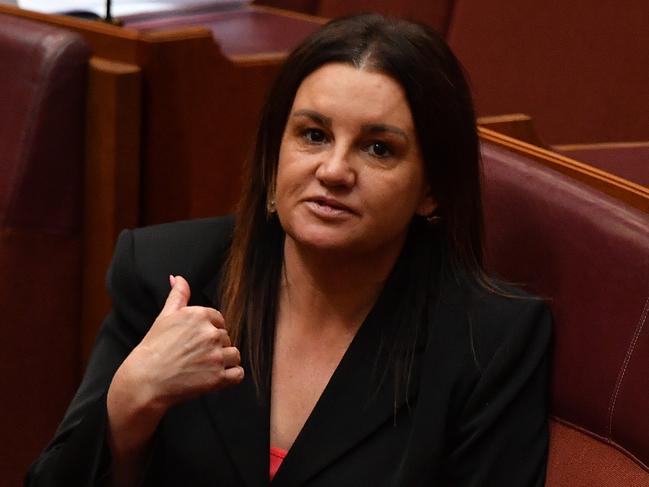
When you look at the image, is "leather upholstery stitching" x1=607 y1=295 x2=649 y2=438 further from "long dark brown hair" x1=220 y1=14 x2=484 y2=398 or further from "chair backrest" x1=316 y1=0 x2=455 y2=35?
"chair backrest" x1=316 y1=0 x2=455 y2=35

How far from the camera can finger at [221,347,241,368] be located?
2.45 feet

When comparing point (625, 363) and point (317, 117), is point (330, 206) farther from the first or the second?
point (625, 363)

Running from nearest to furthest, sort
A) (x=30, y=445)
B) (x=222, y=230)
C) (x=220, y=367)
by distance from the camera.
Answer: (x=220, y=367) < (x=222, y=230) < (x=30, y=445)

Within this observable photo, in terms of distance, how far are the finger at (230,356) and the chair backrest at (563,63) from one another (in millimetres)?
739

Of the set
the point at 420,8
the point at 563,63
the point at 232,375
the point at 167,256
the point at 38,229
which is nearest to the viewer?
the point at 232,375

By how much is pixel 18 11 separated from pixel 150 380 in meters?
0.54

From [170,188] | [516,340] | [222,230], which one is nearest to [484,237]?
[516,340]

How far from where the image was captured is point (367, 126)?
760mm

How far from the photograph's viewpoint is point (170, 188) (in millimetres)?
1159

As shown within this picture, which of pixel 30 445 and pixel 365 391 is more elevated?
pixel 365 391

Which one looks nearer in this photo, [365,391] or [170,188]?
[365,391]

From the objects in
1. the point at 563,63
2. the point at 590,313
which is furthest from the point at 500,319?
the point at 563,63

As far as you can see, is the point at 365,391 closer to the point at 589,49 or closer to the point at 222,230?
the point at 222,230

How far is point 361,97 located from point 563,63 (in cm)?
69
